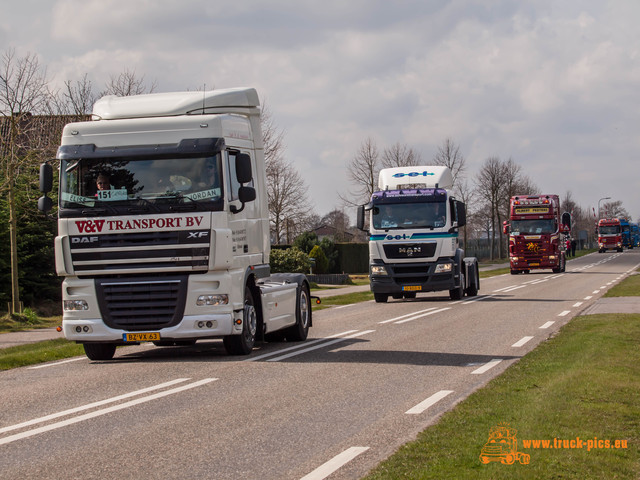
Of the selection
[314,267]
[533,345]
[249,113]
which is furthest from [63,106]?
[533,345]

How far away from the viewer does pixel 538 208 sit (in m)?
43.5

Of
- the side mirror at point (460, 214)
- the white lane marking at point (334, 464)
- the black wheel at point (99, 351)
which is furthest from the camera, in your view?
the side mirror at point (460, 214)

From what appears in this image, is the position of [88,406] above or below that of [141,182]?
below

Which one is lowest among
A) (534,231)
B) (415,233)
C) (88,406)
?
(88,406)

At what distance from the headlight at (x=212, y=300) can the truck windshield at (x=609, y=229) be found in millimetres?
87577

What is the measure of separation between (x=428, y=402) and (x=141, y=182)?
17.7 feet

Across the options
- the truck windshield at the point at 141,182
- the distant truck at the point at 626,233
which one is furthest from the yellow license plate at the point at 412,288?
the distant truck at the point at 626,233

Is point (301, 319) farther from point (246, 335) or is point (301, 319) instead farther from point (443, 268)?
point (443, 268)

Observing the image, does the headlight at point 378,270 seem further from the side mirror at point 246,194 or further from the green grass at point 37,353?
the side mirror at point 246,194

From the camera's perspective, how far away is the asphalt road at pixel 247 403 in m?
6.09

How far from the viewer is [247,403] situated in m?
8.45

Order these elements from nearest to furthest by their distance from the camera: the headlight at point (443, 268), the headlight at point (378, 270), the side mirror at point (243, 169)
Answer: the side mirror at point (243, 169) → the headlight at point (443, 268) → the headlight at point (378, 270)

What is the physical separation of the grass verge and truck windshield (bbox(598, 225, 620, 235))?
86.3 metres

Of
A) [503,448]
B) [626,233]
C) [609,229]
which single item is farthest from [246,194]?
[626,233]
